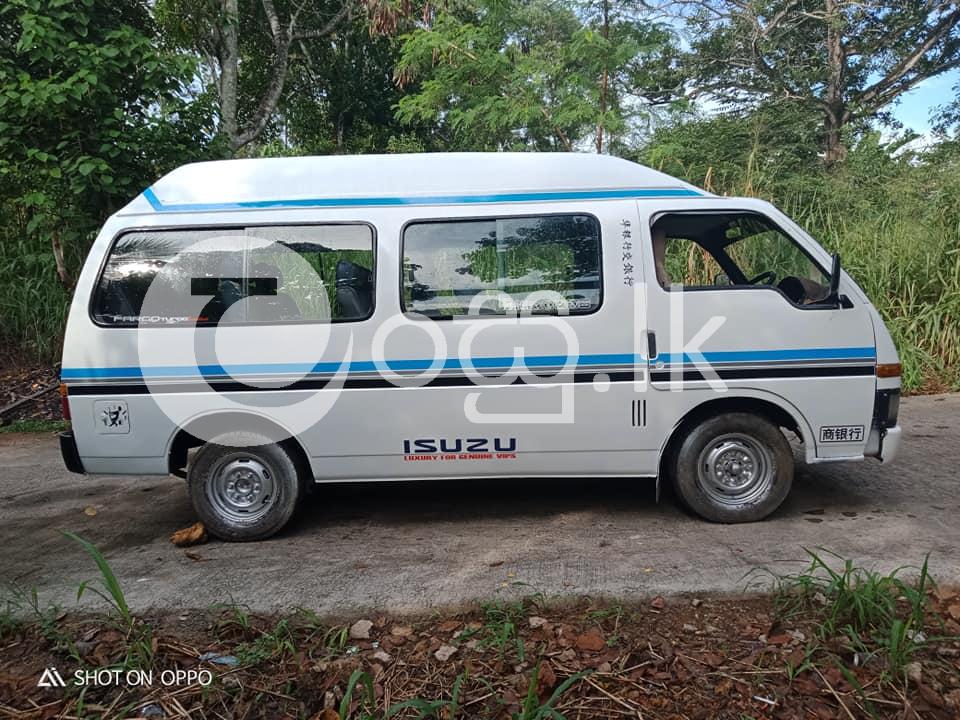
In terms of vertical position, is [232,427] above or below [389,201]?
below

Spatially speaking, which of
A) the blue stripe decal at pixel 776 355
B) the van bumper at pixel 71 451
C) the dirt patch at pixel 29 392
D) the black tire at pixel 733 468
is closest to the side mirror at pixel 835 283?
the blue stripe decal at pixel 776 355

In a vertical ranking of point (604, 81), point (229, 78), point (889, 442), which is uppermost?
point (229, 78)

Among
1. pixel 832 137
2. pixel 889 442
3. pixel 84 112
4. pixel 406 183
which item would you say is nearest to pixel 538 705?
pixel 889 442

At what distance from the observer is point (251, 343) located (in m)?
4.08

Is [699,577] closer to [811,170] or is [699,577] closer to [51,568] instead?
[51,568]

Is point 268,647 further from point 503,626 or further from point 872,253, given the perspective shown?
point 872,253

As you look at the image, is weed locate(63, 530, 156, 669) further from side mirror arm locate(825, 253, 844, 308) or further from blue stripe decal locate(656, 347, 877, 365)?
side mirror arm locate(825, 253, 844, 308)

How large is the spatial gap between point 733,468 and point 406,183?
2.72 m

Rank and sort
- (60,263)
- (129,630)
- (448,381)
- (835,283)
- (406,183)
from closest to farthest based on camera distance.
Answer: (129,630) → (835,283) → (448,381) → (406,183) → (60,263)

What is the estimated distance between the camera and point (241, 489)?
431 centimetres

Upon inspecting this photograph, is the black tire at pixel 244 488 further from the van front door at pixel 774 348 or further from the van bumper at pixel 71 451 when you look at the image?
the van front door at pixel 774 348

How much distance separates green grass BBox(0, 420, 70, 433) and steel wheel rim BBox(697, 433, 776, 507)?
7.19 m

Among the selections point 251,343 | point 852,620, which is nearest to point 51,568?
point 251,343

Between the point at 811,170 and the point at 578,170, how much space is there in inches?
398
